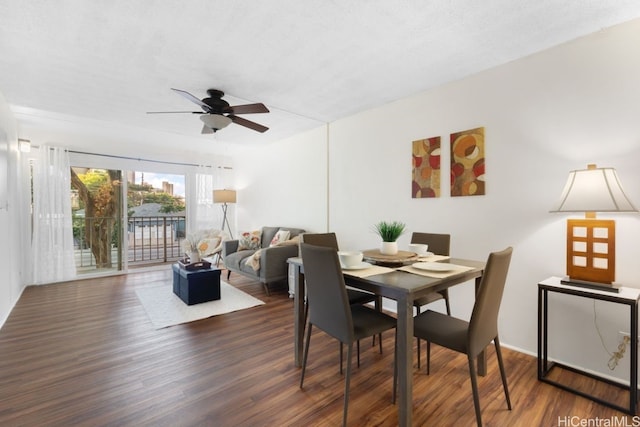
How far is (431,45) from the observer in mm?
2227

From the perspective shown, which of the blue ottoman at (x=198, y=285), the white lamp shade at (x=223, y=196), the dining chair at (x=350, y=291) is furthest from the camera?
the white lamp shade at (x=223, y=196)

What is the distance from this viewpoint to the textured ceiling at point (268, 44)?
183 centimetres

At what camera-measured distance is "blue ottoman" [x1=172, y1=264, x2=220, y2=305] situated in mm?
3480

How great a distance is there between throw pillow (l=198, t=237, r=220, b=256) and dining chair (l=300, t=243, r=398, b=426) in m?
3.35

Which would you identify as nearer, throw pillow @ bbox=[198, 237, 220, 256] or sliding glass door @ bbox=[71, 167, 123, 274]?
throw pillow @ bbox=[198, 237, 220, 256]

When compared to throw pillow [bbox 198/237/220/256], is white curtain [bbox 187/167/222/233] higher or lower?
higher

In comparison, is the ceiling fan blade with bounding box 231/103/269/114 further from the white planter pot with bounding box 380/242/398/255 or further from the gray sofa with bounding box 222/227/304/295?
the gray sofa with bounding box 222/227/304/295

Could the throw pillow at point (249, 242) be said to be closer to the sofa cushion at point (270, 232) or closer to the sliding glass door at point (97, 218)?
the sofa cushion at point (270, 232)

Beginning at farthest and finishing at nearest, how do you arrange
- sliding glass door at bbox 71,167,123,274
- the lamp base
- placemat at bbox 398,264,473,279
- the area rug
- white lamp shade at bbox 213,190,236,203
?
white lamp shade at bbox 213,190,236,203 < sliding glass door at bbox 71,167,123,274 < the area rug < the lamp base < placemat at bbox 398,264,473,279

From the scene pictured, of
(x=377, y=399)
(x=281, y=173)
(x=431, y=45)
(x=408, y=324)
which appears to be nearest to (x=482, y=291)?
(x=408, y=324)

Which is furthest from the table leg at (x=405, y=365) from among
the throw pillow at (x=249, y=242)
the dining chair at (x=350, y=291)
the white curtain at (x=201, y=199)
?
the white curtain at (x=201, y=199)

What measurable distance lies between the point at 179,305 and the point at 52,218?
111 inches

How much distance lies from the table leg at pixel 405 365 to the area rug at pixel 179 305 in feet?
7.72

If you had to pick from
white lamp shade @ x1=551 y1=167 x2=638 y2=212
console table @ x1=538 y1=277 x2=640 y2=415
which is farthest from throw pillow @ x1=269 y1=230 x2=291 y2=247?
white lamp shade @ x1=551 y1=167 x2=638 y2=212
